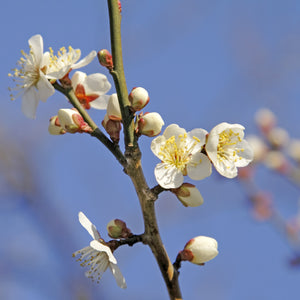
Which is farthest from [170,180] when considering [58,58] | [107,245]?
[58,58]

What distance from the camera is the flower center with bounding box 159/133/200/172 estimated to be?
1.38 meters

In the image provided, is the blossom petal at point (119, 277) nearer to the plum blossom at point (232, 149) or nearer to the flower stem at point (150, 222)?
the flower stem at point (150, 222)

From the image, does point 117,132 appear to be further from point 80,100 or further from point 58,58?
point 58,58

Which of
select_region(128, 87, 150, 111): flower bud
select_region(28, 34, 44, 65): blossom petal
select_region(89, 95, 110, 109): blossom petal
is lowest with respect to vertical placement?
select_region(128, 87, 150, 111): flower bud

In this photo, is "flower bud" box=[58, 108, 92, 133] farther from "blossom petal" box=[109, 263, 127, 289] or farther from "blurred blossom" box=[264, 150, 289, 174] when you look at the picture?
"blurred blossom" box=[264, 150, 289, 174]

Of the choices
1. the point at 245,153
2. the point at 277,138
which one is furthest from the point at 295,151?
the point at 245,153

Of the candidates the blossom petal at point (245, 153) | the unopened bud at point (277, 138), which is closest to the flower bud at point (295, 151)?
the unopened bud at point (277, 138)

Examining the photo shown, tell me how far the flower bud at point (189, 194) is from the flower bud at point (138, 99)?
24 centimetres

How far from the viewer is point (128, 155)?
48.8 inches

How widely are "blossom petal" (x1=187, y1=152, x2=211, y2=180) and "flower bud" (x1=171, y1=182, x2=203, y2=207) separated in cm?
5

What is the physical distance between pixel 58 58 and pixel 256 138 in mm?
2597

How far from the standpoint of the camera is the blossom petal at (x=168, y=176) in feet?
4.18

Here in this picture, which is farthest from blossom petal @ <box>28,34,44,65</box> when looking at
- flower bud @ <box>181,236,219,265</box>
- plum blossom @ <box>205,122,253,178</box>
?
flower bud @ <box>181,236,219,265</box>

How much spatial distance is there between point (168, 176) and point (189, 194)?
0.07 metres
